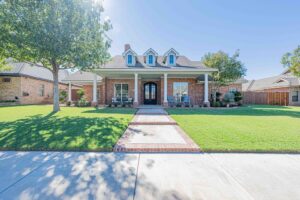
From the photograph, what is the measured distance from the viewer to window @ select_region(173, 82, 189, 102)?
18.9 m

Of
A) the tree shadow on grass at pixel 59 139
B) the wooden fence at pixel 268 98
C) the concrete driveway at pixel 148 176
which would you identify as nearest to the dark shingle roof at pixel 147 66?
the tree shadow on grass at pixel 59 139

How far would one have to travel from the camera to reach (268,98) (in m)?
26.3

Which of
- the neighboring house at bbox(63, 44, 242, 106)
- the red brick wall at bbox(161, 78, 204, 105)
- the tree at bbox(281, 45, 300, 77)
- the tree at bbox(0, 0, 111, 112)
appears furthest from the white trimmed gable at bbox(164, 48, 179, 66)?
the tree at bbox(281, 45, 300, 77)

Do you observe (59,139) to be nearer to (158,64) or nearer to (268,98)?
(158,64)

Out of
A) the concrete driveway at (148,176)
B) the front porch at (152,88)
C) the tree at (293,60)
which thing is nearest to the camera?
the concrete driveway at (148,176)

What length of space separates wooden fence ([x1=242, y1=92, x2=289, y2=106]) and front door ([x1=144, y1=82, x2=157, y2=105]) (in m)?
17.9

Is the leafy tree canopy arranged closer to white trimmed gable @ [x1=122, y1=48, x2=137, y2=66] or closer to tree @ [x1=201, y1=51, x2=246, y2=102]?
tree @ [x1=201, y1=51, x2=246, y2=102]

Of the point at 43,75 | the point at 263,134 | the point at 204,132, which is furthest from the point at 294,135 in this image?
the point at 43,75

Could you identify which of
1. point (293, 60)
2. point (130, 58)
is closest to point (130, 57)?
point (130, 58)

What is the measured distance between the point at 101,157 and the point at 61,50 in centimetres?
908

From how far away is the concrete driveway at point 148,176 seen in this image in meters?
2.66

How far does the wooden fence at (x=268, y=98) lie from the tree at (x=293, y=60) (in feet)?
30.2

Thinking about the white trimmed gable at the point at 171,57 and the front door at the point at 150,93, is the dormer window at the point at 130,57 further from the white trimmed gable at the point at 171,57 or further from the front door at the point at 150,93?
the white trimmed gable at the point at 171,57

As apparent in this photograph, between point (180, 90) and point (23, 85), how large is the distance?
1975cm
